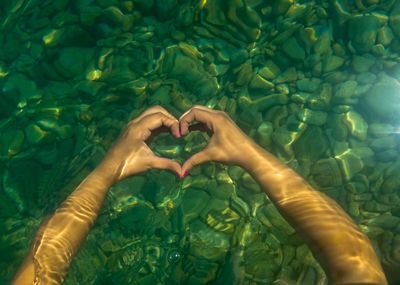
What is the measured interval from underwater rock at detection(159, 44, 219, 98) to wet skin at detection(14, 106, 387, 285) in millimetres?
363

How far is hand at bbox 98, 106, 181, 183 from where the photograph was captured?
3.75 meters

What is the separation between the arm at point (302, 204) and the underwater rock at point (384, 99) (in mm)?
941

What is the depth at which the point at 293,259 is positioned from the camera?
357 centimetres

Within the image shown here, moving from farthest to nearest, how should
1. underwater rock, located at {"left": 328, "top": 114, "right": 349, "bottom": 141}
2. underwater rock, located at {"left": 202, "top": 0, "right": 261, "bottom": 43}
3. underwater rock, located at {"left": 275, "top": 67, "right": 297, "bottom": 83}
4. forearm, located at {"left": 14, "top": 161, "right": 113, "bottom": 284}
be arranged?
underwater rock, located at {"left": 202, "top": 0, "right": 261, "bottom": 43} → underwater rock, located at {"left": 275, "top": 67, "right": 297, "bottom": 83} → underwater rock, located at {"left": 328, "top": 114, "right": 349, "bottom": 141} → forearm, located at {"left": 14, "top": 161, "right": 113, "bottom": 284}

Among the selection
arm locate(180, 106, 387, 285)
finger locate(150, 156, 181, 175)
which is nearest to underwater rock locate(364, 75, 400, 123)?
arm locate(180, 106, 387, 285)

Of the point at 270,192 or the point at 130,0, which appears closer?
the point at 270,192

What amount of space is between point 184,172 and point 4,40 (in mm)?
2090

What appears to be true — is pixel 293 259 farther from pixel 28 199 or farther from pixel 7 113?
pixel 7 113

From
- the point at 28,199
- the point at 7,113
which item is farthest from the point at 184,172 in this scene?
the point at 7,113

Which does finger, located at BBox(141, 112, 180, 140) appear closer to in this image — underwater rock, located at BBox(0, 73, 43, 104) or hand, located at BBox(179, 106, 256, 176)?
hand, located at BBox(179, 106, 256, 176)

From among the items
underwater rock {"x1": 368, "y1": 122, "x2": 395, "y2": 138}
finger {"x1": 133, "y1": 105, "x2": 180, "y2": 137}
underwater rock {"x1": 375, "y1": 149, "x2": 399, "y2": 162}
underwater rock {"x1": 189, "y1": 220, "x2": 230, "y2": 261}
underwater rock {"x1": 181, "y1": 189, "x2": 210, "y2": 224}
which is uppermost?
finger {"x1": 133, "y1": 105, "x2": 180, "y2": 137}

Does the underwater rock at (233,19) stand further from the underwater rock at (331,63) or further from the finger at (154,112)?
the finger at (154,112)

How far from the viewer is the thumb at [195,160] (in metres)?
3.68

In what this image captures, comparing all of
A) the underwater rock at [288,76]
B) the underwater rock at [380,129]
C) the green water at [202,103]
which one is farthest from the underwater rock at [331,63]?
the underwater rock at [380,129]
